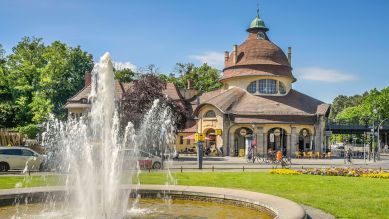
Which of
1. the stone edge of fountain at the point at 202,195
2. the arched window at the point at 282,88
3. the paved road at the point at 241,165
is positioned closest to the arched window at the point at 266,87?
the arched window at the point at 282,88

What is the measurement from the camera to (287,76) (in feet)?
195

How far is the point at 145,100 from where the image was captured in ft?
142

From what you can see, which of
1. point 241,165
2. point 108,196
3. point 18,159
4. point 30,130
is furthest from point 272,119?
point 108,196

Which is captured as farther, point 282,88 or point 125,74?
point 125,74

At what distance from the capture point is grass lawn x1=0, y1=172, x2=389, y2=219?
13.6 metres

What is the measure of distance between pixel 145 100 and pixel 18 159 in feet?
55.1

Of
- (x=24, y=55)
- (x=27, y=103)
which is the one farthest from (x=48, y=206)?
(x=24, y=55)

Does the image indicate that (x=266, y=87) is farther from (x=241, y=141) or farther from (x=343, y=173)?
(x=343, y=173)

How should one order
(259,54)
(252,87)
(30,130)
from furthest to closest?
(259,54)
(252,87)
(30,130)

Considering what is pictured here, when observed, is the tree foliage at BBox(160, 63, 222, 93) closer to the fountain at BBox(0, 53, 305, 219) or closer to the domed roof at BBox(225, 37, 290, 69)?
the domed roof at BBox(225, 37, 290, 69)

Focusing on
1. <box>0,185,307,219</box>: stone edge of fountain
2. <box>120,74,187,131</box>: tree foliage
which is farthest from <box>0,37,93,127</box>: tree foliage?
<box>0,185,307,219</box>: stone edge of fountain

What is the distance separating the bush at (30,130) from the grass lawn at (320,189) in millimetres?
34825

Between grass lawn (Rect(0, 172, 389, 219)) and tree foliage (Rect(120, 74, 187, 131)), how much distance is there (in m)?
19.7

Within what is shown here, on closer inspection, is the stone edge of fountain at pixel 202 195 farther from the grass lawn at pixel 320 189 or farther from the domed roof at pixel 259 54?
the domed roof at pixel 259 54
